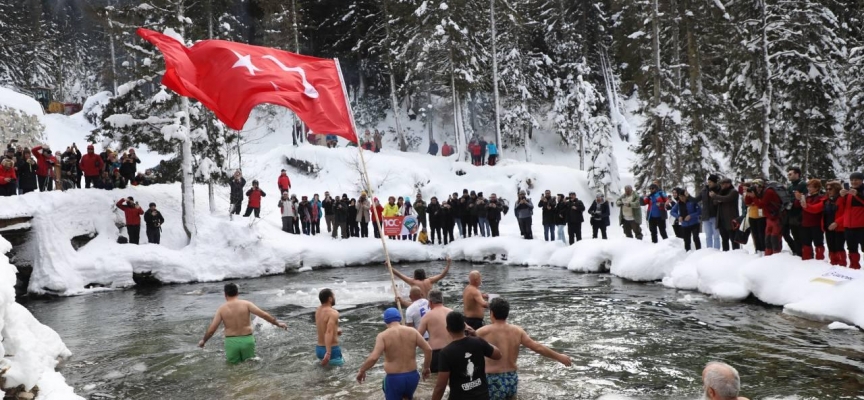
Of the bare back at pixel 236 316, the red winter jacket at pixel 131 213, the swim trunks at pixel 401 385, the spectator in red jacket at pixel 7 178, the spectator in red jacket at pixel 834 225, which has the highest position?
the spectator in red jacket at pixel 7 178

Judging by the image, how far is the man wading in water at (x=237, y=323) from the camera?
9.54 m

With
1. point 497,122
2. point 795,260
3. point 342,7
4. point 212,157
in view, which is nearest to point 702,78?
point 497,122

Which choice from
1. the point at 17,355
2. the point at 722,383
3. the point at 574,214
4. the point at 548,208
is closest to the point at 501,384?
the point at 722,383

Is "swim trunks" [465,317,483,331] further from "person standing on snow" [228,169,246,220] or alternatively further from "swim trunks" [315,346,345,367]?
"person standing on snow" [228,169,246,220]

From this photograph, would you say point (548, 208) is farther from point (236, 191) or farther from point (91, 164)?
point (91, 164)

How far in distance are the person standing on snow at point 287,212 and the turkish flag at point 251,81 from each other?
14.9 meters

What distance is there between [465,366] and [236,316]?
487cm

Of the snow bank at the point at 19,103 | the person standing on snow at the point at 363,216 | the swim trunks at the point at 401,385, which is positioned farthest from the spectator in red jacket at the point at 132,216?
the swim trunks at the point at 401,385

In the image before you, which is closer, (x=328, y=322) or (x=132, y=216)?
(x=328, y=322)

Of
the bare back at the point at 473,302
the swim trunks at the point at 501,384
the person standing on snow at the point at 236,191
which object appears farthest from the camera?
the person standing on snow at the point at 236,191

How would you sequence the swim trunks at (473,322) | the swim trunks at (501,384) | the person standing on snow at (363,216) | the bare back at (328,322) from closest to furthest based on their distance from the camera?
the swim trunks at (501,384) → the bare back at (328,322) → the swim trunks at (473,322) → the person standing on snow at (363,216)

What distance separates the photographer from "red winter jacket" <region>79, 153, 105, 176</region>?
2256 centimetres

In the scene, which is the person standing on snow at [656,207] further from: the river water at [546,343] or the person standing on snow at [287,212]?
the person standing on snow at [287,212]

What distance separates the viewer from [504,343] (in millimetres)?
6477
